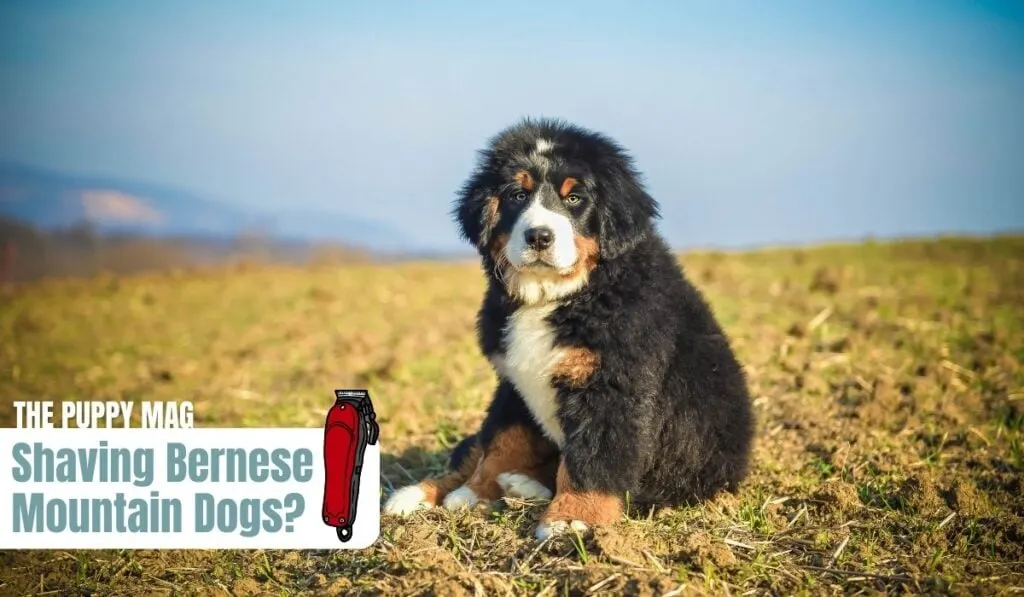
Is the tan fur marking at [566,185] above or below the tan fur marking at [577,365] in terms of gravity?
above

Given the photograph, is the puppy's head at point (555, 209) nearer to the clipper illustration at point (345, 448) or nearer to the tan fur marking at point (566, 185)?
the tan fur marking at point (566, 185)

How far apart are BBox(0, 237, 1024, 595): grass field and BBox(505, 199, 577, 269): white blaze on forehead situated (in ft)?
4.52

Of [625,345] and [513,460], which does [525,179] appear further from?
[513,460]

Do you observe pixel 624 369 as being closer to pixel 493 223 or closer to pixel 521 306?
pixel 521 306

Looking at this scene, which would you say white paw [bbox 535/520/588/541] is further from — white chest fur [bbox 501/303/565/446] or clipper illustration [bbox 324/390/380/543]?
clipper illustration [bbox 324/390/380/543]

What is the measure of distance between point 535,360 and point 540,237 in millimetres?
681

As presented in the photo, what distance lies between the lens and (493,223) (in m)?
5.16

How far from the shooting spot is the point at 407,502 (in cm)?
541

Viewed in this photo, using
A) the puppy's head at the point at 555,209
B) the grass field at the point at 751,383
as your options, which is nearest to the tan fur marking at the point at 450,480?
the grass field at the point at 751,383

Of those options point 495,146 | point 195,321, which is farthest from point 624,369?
point 195,321

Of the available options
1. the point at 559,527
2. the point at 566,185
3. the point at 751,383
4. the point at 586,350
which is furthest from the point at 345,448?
the point at 751,383

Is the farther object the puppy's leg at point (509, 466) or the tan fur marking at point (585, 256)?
the puppy's leg at point (509, 466)

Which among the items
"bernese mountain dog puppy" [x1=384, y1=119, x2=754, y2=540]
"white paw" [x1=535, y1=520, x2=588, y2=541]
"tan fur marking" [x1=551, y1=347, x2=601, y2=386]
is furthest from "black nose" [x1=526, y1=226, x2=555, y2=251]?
"white paw" [x1=535, y1=520, x2=588, y2=541]

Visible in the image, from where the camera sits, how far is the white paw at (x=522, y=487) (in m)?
5.27
